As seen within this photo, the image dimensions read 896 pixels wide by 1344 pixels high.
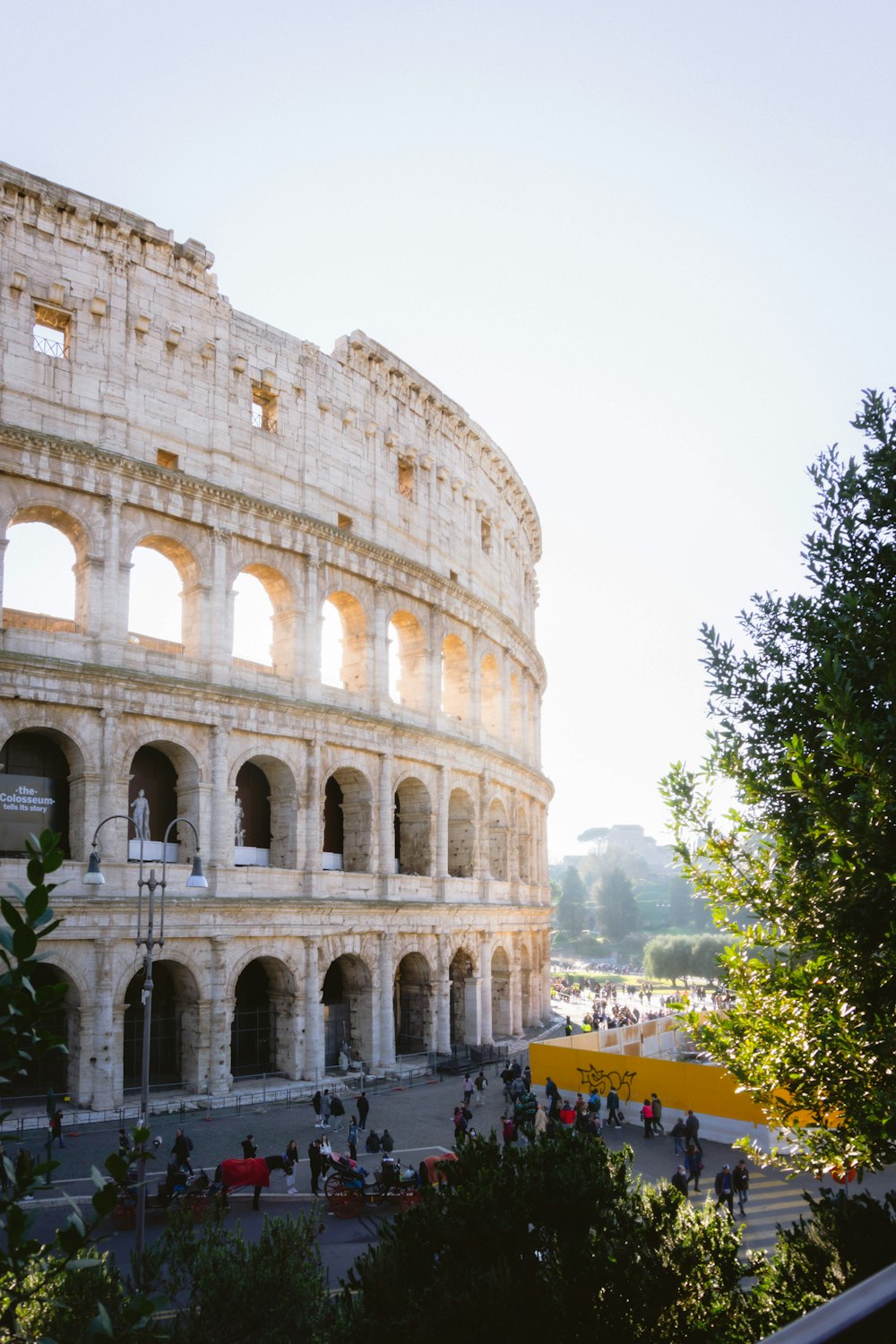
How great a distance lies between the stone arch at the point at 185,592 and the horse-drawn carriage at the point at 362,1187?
1341 centimetres

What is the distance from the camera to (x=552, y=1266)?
8758mm

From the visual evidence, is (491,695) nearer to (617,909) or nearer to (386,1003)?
(386,1003)

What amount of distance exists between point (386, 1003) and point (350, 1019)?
1222mm

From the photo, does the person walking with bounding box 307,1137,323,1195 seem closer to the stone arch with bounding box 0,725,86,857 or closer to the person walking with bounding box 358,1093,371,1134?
the person walking with bounding box 358,1093,371,1134

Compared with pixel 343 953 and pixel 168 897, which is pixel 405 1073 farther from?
pixel 168 897

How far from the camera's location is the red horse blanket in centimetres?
1614

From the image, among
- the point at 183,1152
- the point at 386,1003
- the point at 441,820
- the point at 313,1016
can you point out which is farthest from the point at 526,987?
the point at 183,1152

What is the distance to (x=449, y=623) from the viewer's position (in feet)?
114

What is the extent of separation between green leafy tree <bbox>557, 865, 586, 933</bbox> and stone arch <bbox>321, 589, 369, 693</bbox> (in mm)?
85789

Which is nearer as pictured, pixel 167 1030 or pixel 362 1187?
pixel 362 1187

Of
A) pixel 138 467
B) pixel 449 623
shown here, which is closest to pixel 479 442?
pixel 449 623

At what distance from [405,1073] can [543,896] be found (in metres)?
13.3

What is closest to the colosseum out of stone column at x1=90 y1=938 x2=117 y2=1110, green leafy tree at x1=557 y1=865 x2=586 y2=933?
stone column at x1=90 y1=938 x2=117 y2=1110

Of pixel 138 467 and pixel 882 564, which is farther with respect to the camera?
pixel 138 467
